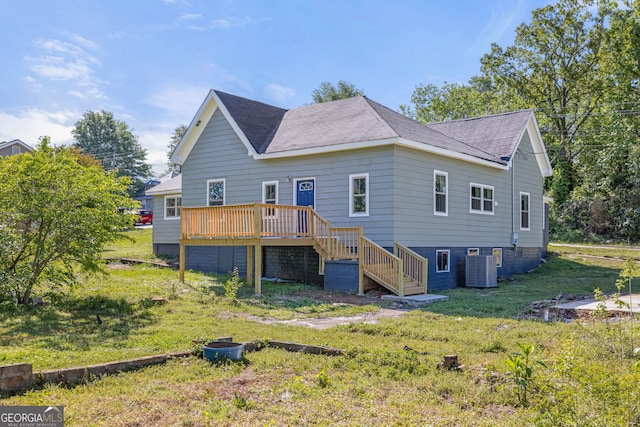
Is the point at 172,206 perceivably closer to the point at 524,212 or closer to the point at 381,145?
the point at 381,145

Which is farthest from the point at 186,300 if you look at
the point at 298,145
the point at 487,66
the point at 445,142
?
the point at 487,66

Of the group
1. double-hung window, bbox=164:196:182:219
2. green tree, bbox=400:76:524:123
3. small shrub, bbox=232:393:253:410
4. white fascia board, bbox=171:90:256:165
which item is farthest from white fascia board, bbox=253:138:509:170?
green tree, bbox=400:76:524:123

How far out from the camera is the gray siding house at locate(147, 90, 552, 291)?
15484 millimetres

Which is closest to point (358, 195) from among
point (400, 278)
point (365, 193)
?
point (365, 193)

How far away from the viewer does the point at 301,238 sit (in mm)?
14531

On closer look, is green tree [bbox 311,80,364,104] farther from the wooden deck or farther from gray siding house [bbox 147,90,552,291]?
the wooden deck

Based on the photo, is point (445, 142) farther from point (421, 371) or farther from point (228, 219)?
point (421, 371)

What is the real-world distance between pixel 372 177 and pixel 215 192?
6.20 metres

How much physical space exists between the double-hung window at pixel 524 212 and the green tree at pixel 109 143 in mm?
49650

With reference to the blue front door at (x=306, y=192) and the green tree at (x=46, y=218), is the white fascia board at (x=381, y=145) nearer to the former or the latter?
the blue front door at (x=306, y=192)

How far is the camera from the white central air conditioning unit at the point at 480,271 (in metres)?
16.8

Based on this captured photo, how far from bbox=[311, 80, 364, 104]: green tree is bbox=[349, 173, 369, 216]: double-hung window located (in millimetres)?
38339

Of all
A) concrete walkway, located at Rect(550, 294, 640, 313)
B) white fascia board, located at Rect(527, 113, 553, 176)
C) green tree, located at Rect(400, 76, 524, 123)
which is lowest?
concrete walkway, located at Rect(550, 294, 640, 313)

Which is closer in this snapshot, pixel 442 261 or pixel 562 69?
pixel 442 261
